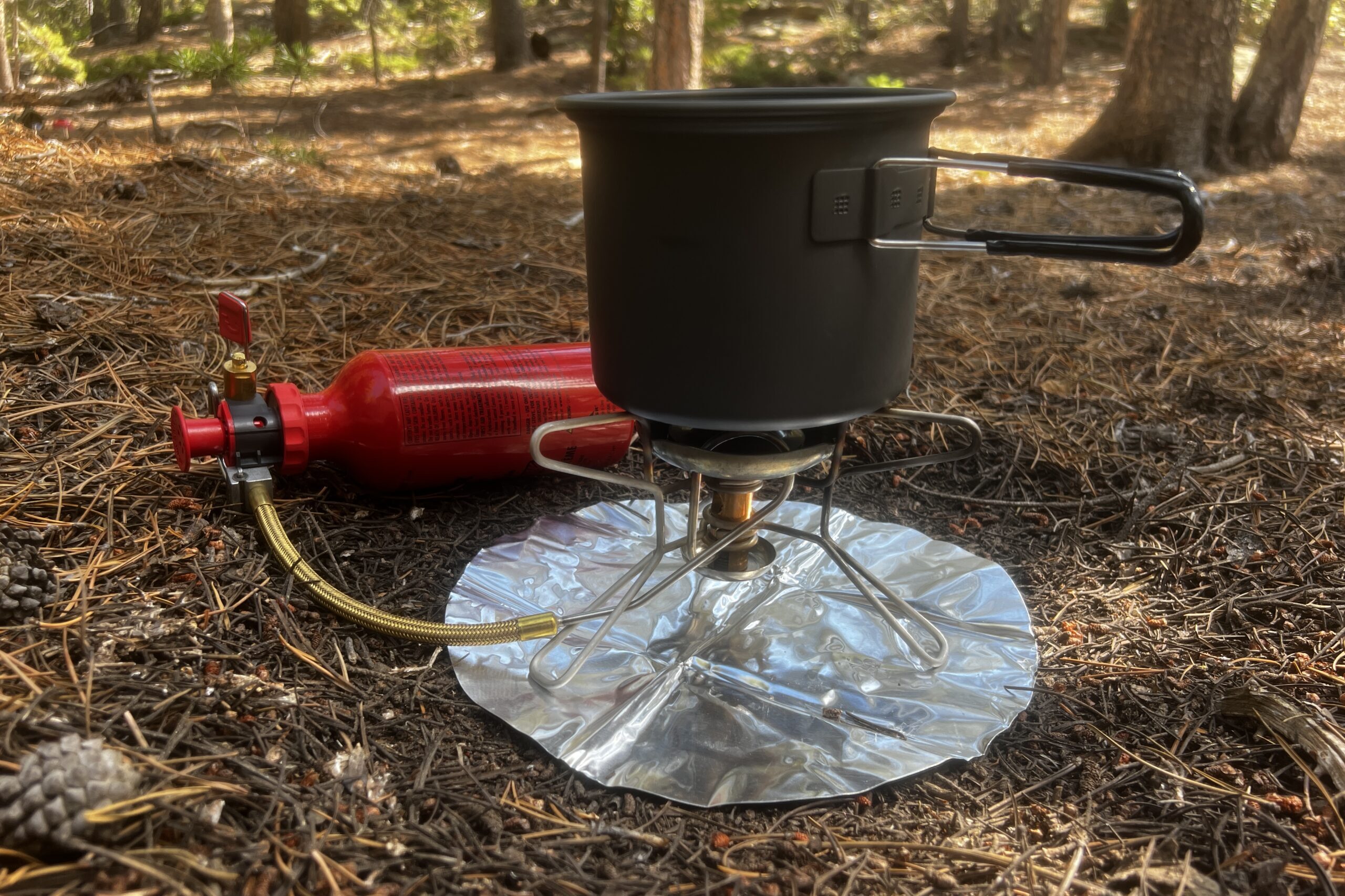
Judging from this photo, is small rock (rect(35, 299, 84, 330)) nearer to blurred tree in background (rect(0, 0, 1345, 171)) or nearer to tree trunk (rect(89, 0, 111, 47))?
blurred tree in background (rect(0, 0, 1345, 171))

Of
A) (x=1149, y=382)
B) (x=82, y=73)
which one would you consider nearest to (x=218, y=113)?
(x=82, y=73)

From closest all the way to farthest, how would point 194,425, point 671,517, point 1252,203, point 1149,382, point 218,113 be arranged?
point 194,425
point 671,517
point 1149,382
point 1252,203
point 218,113

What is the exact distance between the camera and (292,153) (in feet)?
14.1

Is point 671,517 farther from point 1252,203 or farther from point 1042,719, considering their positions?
point 1252,203

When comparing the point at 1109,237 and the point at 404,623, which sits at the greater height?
the point at 1109,237

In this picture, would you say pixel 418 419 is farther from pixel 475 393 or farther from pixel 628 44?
pixel 628 44

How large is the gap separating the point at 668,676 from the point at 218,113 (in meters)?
6.00

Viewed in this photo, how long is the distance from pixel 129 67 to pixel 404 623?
7347mm

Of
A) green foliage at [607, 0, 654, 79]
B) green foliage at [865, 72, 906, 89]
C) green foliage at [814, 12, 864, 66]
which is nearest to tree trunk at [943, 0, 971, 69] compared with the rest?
green foliage at [814, 12, 864, 66]

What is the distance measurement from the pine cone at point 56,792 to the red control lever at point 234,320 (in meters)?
0.88

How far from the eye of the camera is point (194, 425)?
5.64 ft

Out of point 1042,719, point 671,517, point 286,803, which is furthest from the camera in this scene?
point 671,517

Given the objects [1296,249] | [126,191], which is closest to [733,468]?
[126,191]

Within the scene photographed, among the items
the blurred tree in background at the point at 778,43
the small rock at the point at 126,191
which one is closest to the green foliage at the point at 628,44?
the blurred tree in background at the point at 778,43
